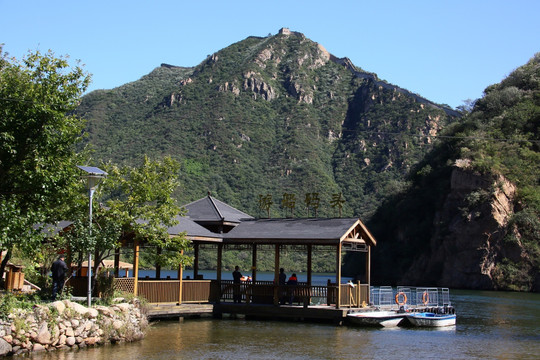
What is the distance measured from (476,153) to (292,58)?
8637cm

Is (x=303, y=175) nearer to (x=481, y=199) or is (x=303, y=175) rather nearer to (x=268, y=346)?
(x=481, y=199)

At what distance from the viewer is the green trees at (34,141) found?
1997 centimetres

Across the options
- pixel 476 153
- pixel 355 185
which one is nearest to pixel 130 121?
pixel 355 185

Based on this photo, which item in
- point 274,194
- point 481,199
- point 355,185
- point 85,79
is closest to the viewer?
point 85,79

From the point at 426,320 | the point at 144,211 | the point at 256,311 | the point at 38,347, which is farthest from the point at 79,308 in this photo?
the point at 426,320

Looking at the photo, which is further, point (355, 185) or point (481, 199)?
point (355, 185)

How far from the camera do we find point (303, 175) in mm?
111188

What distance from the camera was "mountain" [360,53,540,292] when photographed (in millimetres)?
74875

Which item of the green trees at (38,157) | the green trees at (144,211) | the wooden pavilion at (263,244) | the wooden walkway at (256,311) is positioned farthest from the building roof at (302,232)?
the green trees at (38,157)

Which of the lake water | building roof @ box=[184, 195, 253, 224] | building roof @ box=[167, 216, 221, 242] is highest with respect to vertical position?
building roof @ box=[184, 195, 253, 224]

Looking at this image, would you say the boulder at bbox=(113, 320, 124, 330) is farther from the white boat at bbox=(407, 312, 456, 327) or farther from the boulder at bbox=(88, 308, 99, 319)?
the white boat at bbox=(407, 312, 456, 327)

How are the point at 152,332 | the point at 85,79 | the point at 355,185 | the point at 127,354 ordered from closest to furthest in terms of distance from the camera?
the point at 127,354 → the point at 85,79 → the point at 152,332 → the point at 355,185

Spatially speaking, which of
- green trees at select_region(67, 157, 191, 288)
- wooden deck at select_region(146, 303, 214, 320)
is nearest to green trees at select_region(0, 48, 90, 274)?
green trees at select_region(67, 157, 191, 288)

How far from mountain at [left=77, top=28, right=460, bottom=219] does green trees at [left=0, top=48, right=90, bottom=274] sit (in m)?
73.8
